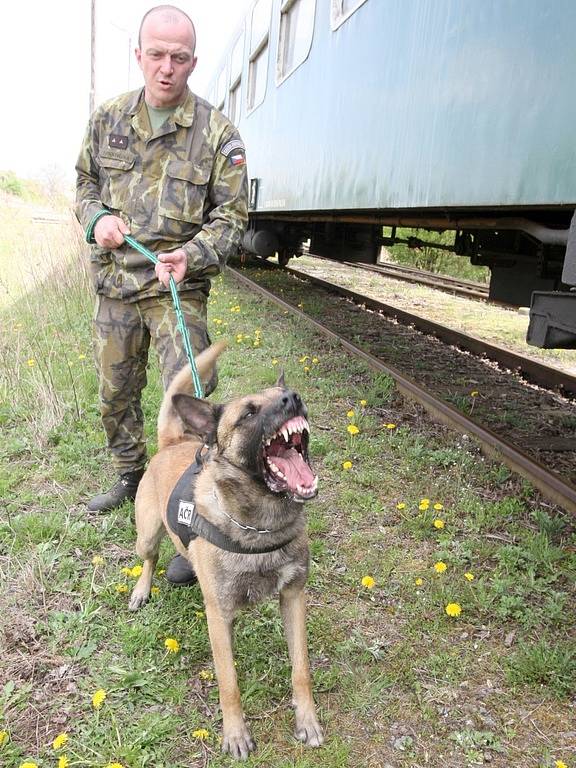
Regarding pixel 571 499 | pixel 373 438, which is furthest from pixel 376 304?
pixel 571 499

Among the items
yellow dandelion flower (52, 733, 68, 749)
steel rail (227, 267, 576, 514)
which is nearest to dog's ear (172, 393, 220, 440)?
yellow dandelion flower (52, 733, 68, 749)

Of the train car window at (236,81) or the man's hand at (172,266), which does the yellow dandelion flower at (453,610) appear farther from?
the train car window at (236,81)

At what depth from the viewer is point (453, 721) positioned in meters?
2.06

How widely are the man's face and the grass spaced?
6.63ft

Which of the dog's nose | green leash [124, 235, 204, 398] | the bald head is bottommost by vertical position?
the dog's nose

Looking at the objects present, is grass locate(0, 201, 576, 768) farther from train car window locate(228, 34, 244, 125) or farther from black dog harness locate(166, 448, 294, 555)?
train car window locate(228, 34, 244, 125)

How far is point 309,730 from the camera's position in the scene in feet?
6.63

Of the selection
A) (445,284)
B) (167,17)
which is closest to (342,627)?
(167,17)

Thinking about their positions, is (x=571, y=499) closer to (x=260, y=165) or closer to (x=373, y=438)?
(x=373, y=438)

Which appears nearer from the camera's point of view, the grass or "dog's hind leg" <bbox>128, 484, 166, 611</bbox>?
the grass

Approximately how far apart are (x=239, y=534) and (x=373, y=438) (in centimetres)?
213

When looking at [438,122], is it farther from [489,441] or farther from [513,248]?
[489,441]

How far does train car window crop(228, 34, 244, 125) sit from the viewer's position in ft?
31.7

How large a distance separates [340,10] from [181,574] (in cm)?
439
